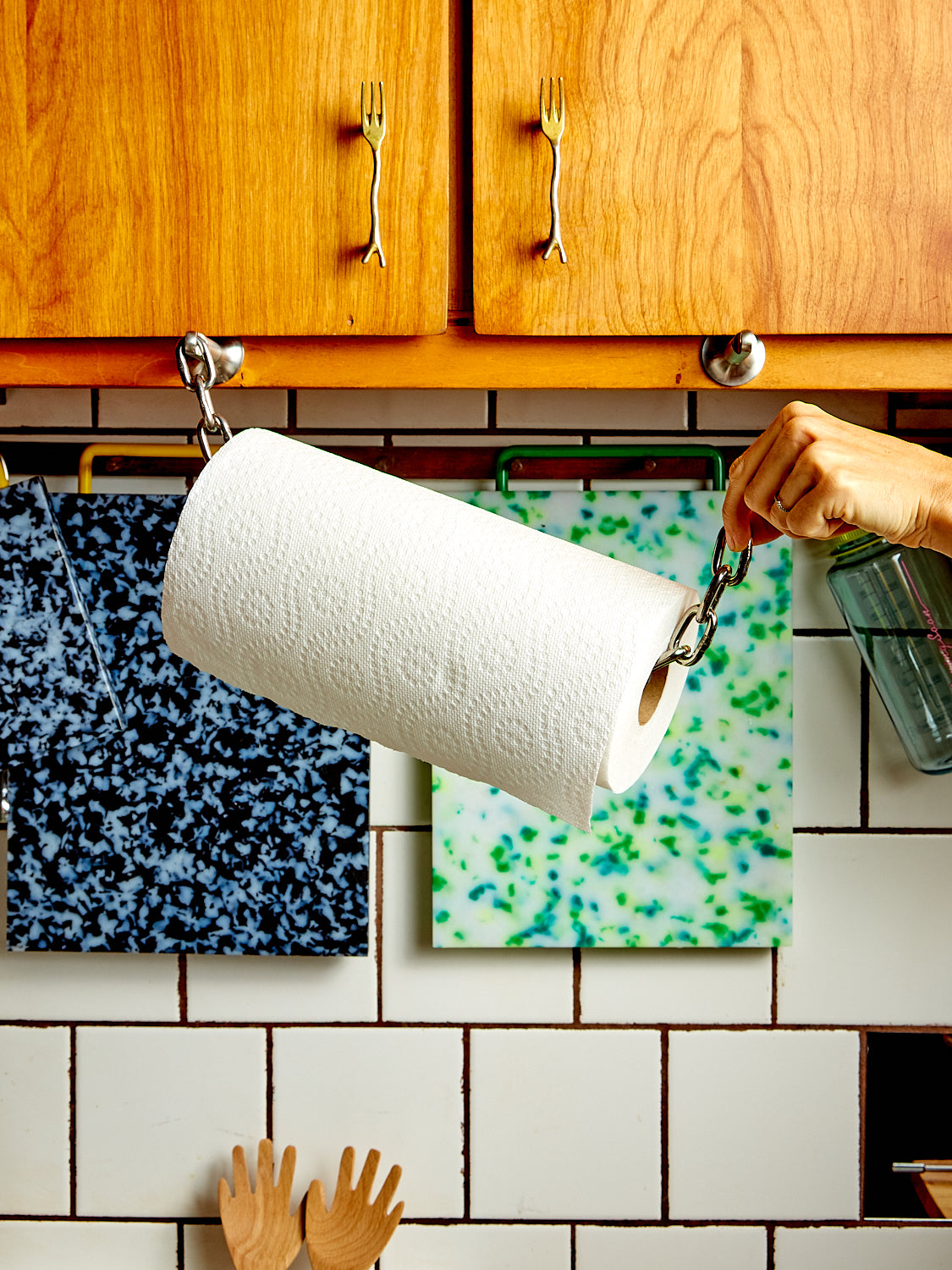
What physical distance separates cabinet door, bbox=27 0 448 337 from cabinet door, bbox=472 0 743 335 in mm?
37

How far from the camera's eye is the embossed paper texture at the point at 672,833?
914mm

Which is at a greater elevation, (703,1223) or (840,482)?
(840,482)

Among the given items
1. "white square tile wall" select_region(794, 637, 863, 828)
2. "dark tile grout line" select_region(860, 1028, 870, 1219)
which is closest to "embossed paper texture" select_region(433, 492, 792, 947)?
"white square tile wall" select_region(794, 637, 863, 828)

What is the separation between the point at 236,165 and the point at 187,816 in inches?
21.8

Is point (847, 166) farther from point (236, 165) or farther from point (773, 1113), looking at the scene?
point (773, 1113)

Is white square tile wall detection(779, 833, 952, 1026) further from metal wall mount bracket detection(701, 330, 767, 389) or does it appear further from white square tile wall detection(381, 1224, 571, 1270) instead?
metal wall mount bracket detection(701, 330, 767, 389)

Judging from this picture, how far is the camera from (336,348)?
681 mm

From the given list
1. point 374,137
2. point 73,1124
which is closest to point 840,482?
point 374,137

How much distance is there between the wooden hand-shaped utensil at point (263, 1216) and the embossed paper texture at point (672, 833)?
0.27 m

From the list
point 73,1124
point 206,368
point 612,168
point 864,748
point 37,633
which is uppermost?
point 612,168

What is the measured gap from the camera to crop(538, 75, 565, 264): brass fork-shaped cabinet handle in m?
0.63

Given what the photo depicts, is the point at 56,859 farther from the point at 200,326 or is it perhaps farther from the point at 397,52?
the point at 397,52

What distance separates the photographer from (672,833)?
92 centimetres

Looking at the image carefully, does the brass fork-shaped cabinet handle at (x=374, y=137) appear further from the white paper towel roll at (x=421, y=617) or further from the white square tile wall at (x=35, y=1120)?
the white square tile wall at (x=35, y=1120)
